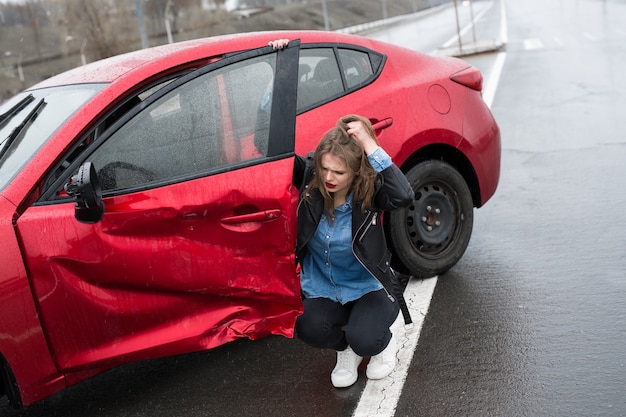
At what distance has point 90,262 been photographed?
123 inches

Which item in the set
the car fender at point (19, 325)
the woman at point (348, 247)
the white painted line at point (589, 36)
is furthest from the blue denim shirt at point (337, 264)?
the white painted line at point (589, 36)

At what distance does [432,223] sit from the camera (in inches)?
177

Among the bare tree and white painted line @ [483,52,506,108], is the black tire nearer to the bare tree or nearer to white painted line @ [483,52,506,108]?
white painted line @ [483,52,506,108]

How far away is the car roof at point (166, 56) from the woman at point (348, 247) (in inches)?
27.1

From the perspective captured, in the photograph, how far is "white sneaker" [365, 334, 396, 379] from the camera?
11.6ft

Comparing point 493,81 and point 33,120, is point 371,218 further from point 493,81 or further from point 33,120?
point 493,81

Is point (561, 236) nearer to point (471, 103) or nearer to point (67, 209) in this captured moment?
point (471, 103)

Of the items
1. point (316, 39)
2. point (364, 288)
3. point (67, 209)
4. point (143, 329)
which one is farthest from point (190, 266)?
point (316, 39)

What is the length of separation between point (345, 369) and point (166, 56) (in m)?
1.70

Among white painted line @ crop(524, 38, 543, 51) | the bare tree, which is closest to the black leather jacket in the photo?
white painted line @ crop(524, 38, 543, 51)

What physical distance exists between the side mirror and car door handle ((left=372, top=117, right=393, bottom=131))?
5.38 feet

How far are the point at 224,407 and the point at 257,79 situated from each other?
5.11 feet

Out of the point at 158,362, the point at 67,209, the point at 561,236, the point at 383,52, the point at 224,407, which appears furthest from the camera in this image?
the point at 561,236

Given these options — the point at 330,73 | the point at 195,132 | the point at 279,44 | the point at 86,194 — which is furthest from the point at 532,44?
the point at 86,194
